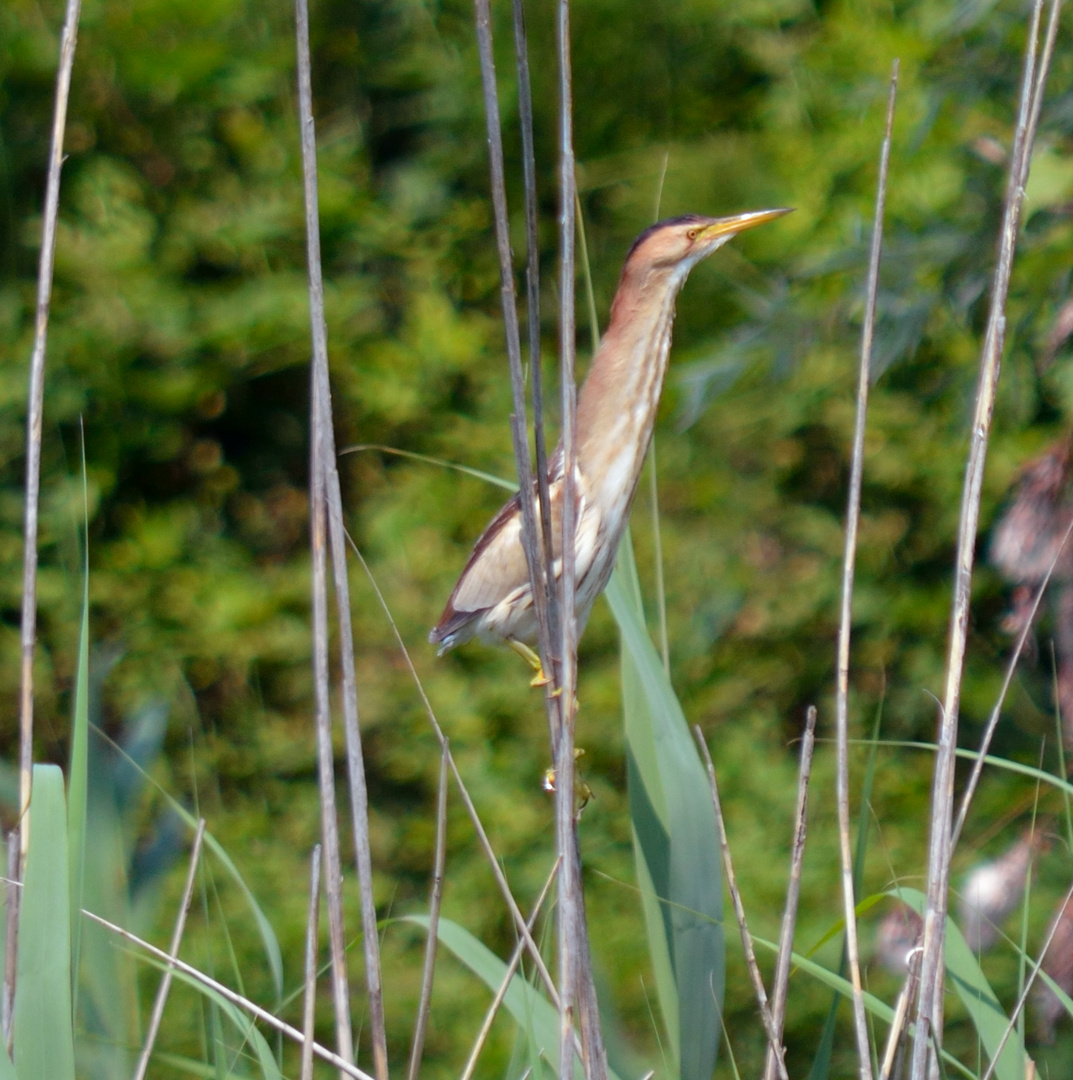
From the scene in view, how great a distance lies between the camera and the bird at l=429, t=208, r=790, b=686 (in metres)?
1.12

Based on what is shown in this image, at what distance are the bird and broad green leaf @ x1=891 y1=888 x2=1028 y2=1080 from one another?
0.40 metres

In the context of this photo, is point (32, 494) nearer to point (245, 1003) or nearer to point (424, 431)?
point (245, 1003)

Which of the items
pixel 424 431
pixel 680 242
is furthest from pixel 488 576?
pixel 424 431

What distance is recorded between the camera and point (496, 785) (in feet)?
7.20

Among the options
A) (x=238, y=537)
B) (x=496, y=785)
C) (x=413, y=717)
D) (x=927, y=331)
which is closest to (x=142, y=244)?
(x=238, y=537)

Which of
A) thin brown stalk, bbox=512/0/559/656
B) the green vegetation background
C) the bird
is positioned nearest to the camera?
thin brown stalk, bbox=512/0/559/656

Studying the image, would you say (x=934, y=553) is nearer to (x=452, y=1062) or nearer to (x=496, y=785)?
(x=496, y=785)

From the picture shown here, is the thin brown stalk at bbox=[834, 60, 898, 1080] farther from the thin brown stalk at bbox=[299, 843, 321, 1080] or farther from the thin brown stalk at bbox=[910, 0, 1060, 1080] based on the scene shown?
the thin brown stalk at bbox=[299, 843, 321, 1080]

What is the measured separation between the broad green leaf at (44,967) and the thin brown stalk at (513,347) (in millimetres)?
240

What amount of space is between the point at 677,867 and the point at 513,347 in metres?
0.29

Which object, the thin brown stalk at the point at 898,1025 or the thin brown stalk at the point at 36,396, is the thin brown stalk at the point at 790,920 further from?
the thin brown stalk at the point at 36,396

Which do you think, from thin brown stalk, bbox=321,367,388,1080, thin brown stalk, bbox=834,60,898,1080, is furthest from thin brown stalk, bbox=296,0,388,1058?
thin brown stalk, bbox=834,60,898,1080

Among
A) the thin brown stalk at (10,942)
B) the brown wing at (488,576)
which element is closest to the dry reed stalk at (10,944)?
the thin brown stalk at (10,942)

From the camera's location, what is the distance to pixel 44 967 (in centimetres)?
65
